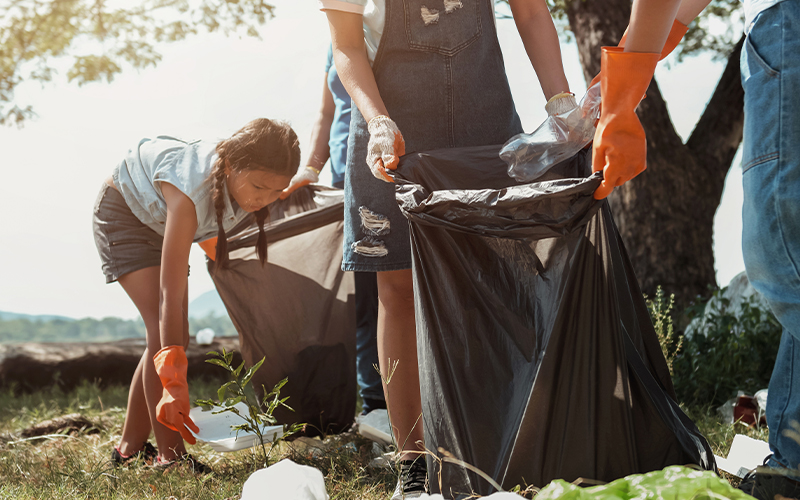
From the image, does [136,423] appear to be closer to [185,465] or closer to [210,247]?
[185,465]

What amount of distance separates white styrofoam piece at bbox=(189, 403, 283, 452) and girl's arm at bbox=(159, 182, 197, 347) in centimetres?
27

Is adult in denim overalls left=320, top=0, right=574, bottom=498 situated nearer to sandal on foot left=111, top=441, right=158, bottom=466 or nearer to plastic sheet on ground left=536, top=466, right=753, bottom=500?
plastic sheet on ground left=536, top=466, right=753, bottom=500

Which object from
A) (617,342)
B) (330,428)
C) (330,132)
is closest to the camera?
(617,342)

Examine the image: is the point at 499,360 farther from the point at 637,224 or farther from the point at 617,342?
the point at 637,224

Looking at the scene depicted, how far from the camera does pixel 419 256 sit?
139 cm

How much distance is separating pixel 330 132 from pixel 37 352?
286 centimetres

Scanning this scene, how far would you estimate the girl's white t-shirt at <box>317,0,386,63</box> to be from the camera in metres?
1.56

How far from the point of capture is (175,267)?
180 cm

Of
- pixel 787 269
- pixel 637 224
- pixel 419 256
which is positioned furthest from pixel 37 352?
pixel 787 269

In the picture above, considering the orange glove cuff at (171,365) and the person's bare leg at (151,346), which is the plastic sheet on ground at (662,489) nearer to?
the orange glove cuff at (171,365)

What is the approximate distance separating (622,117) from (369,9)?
0.73m

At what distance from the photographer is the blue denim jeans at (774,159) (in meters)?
1.07

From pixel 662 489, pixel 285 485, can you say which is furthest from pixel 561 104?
pixel 285 485

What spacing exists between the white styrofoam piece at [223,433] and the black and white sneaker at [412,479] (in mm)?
438
